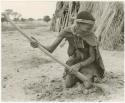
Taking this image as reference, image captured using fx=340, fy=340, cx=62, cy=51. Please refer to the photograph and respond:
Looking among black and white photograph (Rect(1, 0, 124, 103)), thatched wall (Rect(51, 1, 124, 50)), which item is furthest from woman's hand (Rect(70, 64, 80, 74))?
thatched wall (Rect(51, 1, 124, 50))

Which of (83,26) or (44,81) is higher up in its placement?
(83,26)

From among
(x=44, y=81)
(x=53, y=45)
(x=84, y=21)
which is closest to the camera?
(x=84, y=21)

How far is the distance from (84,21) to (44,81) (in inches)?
47.0

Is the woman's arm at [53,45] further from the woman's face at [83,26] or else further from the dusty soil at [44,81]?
the dusty soil at [44,81]

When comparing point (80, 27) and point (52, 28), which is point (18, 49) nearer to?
point (80, 27)

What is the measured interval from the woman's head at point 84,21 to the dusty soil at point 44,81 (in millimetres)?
833

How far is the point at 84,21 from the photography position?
456cm

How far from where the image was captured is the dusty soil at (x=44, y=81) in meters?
4.54

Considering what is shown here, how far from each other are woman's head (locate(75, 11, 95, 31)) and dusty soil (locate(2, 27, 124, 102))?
833 mm

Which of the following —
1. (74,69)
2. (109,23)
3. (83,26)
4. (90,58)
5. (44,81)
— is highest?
(83,26)

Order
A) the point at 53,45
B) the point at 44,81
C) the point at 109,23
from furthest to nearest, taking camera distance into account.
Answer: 1. the point at 109,23
2. the point at 44,81
3. the point at 53,45

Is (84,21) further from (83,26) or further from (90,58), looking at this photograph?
(90,58)

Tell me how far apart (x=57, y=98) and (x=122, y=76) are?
4.38 ft

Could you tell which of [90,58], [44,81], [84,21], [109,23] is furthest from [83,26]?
[109,23]
